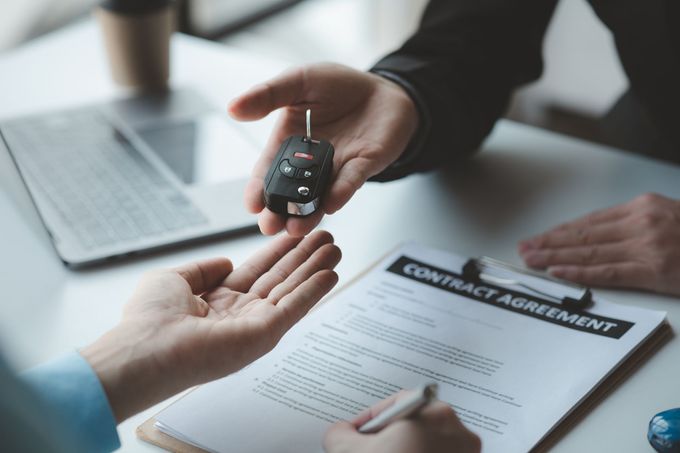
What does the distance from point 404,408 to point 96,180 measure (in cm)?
69

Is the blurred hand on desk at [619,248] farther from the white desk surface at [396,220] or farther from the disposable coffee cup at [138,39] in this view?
the disposable coffee cup at [138,39]

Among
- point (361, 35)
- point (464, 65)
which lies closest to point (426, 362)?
point (464, 65)

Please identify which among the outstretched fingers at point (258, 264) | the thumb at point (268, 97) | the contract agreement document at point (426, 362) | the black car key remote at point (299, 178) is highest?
the thumb at point (268, 97)

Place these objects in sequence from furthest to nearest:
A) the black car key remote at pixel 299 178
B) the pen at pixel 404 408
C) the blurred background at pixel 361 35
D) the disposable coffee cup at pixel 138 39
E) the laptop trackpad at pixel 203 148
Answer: the blurred background at pixel 361 35
the disposable coffee cup at pixel 138 39
the laptop trackpad at pixel 203 148
the black car key remote at pixel 299 178
the pen at pixel 404 408

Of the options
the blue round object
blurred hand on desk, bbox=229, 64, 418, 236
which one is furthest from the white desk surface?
blurred hand on desk, bbox=229, 64, 418, 236

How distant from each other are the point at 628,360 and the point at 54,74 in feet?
3.86

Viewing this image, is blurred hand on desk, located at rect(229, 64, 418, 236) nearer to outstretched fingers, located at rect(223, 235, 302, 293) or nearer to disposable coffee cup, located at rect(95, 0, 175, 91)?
outstretched fingers, located at rect(223, 235, 302, 293)

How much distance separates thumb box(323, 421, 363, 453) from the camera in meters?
0.66

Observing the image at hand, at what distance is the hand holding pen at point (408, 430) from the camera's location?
0.64 meters

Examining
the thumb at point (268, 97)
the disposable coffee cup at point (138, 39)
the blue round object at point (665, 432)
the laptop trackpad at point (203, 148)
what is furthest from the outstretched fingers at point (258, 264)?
the disposable coffee cup at point (138, 39)

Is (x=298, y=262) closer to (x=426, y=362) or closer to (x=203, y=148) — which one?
(x=426, y=362)

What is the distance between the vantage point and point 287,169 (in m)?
0.87

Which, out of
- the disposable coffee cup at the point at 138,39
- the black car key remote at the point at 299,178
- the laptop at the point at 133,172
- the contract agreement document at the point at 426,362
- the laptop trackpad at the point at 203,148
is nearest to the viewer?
the contract agreement document at the point at 426,362

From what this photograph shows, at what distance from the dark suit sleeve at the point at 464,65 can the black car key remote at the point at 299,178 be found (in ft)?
0.67
